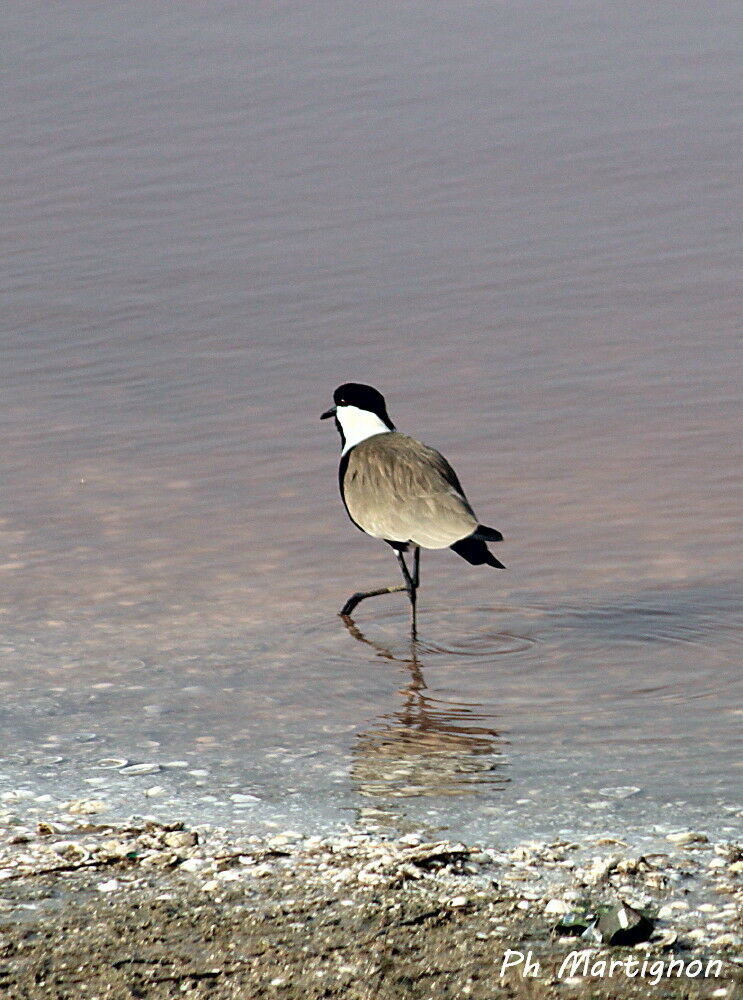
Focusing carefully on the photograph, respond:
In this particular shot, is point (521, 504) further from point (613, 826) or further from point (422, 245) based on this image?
point (422, 245)

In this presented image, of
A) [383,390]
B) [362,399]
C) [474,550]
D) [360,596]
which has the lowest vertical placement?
[360,596]

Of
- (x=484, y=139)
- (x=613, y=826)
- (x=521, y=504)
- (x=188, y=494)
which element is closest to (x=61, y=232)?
(x=484, y=139)

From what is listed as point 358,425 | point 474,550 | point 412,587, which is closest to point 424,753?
point 474,550

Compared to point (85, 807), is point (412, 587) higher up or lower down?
higher up

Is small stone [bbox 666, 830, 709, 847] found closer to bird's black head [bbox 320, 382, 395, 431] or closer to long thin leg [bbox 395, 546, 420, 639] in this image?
long thin leg [bbox 395, 546, 420, 639]

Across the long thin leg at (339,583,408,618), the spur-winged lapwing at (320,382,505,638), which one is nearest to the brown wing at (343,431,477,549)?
the spur-winged lapwing at (320,382,505,638)

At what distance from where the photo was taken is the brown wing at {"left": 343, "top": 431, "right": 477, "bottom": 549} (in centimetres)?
748

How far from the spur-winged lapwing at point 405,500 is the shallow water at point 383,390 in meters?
0.39

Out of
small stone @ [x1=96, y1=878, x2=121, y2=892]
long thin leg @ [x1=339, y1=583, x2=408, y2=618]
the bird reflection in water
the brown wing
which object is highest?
the brown wing

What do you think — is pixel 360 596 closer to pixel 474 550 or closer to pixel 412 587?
pixel 412 587

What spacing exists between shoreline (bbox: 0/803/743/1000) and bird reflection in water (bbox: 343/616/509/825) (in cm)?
59

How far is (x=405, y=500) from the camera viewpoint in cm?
761

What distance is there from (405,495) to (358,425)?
712 mm

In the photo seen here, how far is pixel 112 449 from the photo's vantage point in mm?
10445
